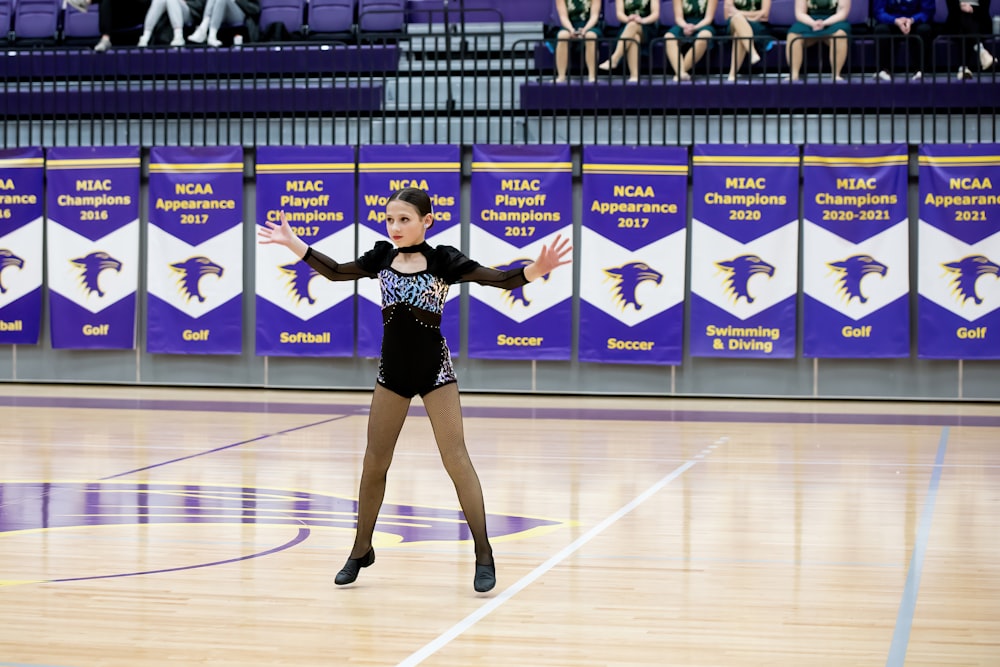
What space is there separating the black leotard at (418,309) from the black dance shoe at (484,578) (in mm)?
729

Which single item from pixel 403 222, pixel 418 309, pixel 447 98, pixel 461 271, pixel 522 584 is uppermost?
pixel 447 98

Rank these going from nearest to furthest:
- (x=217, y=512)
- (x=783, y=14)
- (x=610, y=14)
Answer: (x=217, y=512) < (x=783, y=14) < (x=610, y=14)

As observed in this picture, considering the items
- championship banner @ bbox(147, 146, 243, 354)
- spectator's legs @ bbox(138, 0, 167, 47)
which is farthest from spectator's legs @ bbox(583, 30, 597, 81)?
spectator's legs @ bbox(138, 0, 167, 47)

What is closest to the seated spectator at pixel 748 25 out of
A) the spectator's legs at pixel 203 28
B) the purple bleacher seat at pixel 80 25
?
the spectator's legs at pixel 203 28

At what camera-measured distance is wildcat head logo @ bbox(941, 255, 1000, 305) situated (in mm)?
13539

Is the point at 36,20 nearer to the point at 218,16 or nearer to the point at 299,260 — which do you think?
the point at 218,16

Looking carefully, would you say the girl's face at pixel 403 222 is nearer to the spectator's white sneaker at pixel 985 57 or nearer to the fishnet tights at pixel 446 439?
the fishnet tights at pixel 446 439

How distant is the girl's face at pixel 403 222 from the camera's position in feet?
17.1

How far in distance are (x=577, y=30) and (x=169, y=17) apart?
5149 millimetres

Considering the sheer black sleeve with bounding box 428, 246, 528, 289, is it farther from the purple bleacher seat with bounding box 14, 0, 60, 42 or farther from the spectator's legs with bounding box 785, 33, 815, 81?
the purple bleacher seat with bounding box 14, 0, 60, 42

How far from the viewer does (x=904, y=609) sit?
487 centimetres

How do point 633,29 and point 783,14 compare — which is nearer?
point 633,29

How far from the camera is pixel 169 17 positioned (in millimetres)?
16312

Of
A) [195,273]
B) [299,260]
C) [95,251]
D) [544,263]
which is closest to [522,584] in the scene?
[544,263]
